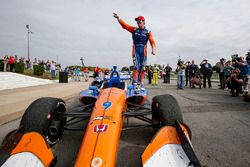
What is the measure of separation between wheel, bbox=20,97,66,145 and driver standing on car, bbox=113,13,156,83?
3.19 m

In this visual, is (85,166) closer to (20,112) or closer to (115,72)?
(115,72)

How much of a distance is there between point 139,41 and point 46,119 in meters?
3.88

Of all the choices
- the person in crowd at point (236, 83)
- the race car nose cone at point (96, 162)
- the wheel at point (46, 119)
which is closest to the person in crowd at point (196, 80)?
the person in crowd at point (236, 83)

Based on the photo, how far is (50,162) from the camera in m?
1.53

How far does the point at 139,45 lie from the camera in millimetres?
5363

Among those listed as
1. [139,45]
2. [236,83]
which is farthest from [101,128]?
[236,83]

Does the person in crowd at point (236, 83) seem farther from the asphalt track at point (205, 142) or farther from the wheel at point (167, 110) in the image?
the wheel at point (167, 110)

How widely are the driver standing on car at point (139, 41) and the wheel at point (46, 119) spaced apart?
3.19 metres

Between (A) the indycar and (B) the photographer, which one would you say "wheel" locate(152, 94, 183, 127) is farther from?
(B) the photographer

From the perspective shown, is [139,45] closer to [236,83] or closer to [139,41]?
[139,41]

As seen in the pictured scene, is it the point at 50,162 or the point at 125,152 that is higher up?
the point at 50,162

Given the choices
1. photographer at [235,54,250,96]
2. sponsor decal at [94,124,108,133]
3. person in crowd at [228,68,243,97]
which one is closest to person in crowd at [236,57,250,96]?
photographer at [235,54,250,96]

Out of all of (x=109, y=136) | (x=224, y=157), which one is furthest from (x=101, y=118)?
(x=224, y=157)

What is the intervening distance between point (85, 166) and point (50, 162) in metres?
0.38
